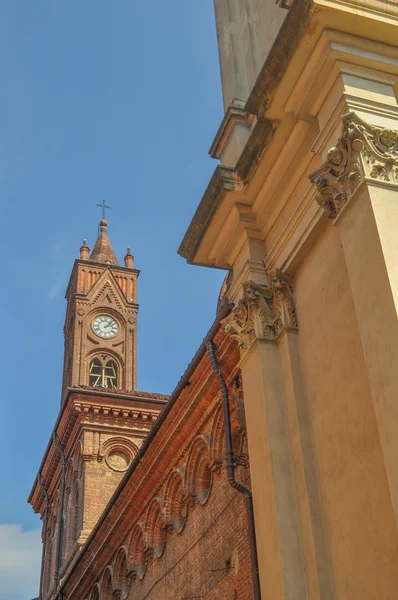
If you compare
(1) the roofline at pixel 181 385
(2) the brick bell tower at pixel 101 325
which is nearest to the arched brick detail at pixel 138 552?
(1) the roofline at pixel 181 385

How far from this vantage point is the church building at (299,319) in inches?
259

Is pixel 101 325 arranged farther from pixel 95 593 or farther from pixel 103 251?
pixel 95 593

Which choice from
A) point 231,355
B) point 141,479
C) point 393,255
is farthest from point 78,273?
point 393,255

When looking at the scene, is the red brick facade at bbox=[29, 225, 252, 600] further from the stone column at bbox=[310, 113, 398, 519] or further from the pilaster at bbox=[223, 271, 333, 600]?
the stone column at bbox=[310, 113, 398, 519]

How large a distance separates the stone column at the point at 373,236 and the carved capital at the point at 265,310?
5.38 feet

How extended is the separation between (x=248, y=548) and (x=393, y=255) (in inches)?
254

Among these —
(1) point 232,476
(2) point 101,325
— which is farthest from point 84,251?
(1) point 232,476

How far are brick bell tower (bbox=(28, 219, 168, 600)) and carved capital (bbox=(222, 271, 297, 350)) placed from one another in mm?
18426

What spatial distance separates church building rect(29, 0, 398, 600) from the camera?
657 cm

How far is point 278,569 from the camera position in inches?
295

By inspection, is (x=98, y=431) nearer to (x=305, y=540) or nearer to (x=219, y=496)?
(x=219, y=496)

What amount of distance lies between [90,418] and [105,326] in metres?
9.10

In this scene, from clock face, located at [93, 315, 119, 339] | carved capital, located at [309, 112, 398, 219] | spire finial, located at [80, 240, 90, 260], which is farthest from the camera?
spire finial, located at [80, 240, 90, 260]

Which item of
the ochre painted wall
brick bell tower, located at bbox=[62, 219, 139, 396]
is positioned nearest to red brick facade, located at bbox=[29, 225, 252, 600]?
the ochre painted wall
